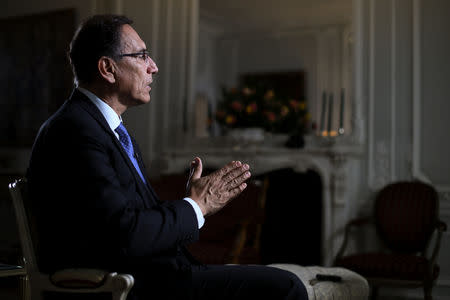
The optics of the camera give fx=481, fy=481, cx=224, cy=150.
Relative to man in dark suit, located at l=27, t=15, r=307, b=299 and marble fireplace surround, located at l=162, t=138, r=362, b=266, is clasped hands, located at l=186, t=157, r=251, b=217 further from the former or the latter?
marble fireplace surround, located at l=162, t=138, r=362, b=266

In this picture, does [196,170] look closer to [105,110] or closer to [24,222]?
[105,110]

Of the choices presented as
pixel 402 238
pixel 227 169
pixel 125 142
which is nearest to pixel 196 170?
pixel 227 169

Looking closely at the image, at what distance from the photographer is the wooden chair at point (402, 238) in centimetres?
324

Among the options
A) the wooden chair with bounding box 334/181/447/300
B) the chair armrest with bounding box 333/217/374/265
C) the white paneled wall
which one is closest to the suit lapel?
the wooden chair with bounding box 334/181/447/300

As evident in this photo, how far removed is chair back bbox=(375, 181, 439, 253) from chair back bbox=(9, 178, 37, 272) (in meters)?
3.04

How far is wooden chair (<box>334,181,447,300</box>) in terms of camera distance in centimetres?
324

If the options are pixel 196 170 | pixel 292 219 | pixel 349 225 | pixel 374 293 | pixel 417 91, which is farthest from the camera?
pixel 292 219

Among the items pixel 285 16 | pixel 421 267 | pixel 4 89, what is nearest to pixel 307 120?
pixel 285 16

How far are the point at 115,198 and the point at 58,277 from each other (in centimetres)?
30

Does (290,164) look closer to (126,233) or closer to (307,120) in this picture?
(307,120)

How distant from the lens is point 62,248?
55.3 inches

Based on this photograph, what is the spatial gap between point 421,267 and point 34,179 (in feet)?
8.78

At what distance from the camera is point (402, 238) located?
3.74 metres

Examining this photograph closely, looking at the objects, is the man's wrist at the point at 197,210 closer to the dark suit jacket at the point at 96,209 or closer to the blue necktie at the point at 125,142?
the dark suit jacket at the point at 96,209
